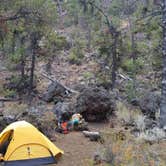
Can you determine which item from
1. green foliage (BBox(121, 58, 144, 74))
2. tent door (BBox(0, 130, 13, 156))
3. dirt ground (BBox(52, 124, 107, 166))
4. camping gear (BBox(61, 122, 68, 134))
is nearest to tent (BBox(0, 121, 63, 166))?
tent door (BBox(0, 130, 13, 156))

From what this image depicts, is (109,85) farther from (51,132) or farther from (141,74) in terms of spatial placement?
(51,132)

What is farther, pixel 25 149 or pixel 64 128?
pixel 64 128

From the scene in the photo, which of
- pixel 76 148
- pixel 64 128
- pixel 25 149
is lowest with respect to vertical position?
pixel 76 148

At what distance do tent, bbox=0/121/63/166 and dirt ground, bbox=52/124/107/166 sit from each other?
396mm

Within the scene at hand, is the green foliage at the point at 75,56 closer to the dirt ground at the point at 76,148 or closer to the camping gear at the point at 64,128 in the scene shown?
the camping gear at the point at 64,128

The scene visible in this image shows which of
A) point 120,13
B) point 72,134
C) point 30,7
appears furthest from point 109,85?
point 120,13

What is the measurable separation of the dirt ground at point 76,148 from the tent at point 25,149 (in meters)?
0.40

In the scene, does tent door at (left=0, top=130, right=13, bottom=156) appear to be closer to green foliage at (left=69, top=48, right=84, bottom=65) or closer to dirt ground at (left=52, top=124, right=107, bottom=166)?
dirt ground at (left=52, top=124, right=107, bottom=166)

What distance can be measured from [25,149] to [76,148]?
210 centimetres

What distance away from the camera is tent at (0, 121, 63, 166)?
9083 mm

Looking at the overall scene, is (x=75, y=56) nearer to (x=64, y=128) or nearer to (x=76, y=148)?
(x=64, y=128)

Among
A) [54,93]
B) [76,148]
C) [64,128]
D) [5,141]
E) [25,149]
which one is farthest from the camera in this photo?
[54,93]

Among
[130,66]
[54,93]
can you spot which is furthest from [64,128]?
[130,66]

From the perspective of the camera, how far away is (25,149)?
363 inches
